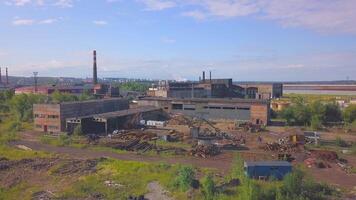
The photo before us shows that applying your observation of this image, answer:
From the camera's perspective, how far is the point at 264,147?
31.8 metres

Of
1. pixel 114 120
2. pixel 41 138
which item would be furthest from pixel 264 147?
pixel 41 138

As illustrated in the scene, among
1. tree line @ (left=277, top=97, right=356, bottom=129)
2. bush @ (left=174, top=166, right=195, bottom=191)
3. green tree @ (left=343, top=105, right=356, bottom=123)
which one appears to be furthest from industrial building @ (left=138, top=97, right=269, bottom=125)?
bush @ (left=174, top=166, right=195, bottom=191)

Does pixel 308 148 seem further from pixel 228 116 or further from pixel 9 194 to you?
pixel 9 194

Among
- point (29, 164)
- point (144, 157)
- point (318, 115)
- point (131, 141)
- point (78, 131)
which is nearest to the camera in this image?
point (29, 164)

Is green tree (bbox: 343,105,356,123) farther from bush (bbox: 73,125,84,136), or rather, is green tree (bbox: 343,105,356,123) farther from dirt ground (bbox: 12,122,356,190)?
bush (bbox: 73,125,84,136)

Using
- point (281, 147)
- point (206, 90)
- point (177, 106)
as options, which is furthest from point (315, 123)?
point (206, 90)

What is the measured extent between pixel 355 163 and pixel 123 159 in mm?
16513

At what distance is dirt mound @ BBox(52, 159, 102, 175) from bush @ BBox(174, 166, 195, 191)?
6.90 meters

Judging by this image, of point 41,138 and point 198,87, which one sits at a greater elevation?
point 198,87

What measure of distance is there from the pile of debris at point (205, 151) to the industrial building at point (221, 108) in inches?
670

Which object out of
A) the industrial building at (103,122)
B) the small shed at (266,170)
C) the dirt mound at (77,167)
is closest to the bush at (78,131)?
the industrial building at (103,122)

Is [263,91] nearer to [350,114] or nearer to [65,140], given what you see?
[350,114]

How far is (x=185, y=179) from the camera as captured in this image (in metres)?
20.2

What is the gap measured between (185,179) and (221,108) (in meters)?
30.2
